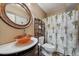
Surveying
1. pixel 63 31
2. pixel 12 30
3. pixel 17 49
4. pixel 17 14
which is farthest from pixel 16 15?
pixel 63 31

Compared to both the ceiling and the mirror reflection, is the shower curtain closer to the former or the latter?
the ceiling

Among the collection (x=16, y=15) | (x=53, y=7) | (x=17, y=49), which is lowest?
(x=17, y=49)

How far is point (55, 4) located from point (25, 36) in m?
0.57

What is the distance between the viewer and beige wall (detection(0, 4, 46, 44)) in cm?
105

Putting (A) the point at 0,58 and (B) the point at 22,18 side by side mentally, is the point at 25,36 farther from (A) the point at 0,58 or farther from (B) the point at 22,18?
(A) the point at 0,58

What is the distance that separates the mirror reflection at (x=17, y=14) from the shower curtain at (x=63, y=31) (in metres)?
0.29

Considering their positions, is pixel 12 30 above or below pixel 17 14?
below

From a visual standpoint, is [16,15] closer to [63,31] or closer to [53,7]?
[53,7]

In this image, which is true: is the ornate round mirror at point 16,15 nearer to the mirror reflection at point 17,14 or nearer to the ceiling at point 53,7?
the mirror reflection at point 17,14

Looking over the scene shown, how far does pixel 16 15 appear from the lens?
3.72 ft

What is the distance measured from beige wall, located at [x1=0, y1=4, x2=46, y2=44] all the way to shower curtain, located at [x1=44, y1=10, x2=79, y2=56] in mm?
136

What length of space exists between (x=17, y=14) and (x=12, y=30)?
0.68ft

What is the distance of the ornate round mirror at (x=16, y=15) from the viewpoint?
1079 mm

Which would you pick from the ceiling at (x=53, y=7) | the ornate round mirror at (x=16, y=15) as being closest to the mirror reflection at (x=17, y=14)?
the ornate round mirror at (x=16, y=15)
